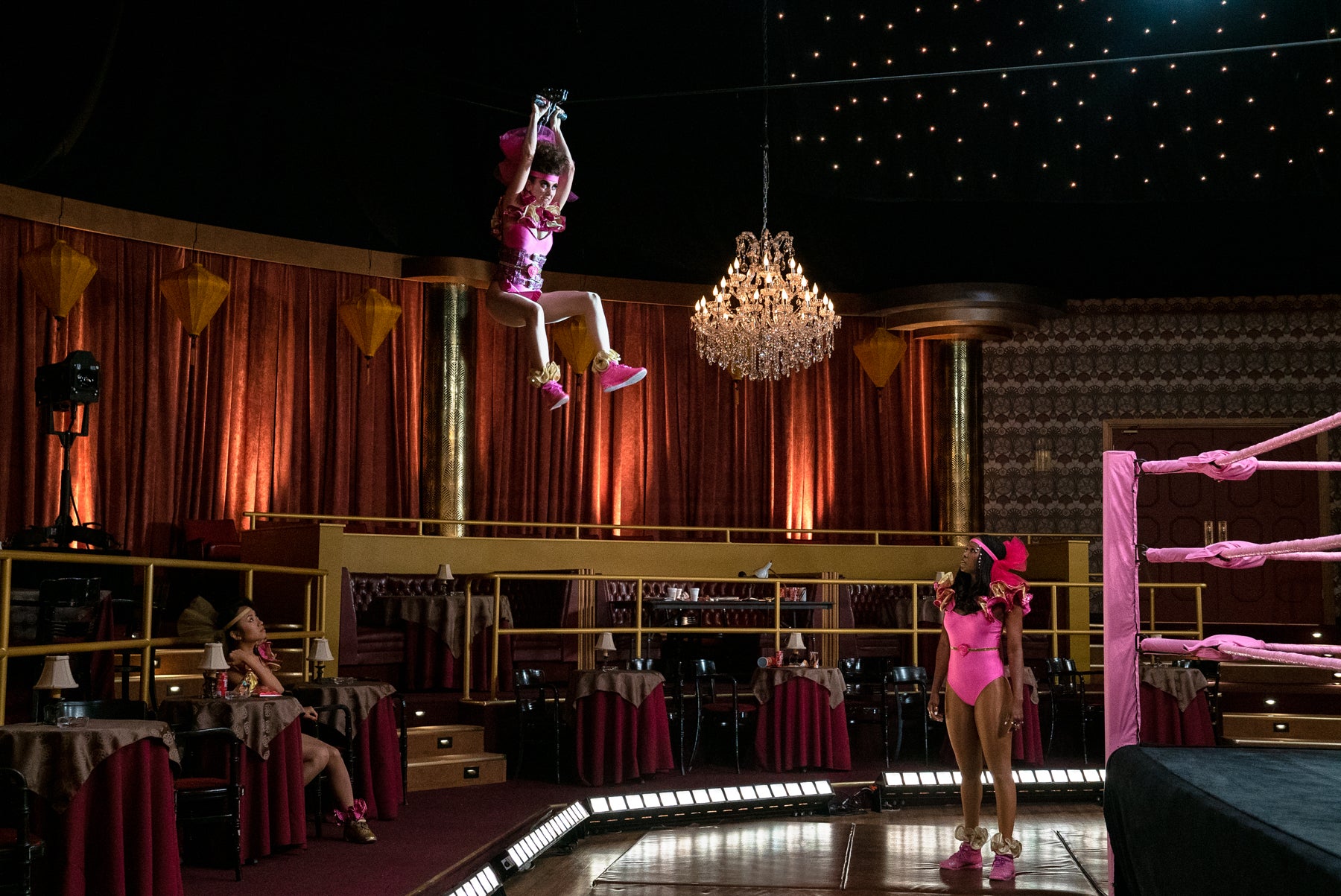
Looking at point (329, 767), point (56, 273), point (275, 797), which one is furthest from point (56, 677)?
point (56, 273)

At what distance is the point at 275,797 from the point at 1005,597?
2.96m

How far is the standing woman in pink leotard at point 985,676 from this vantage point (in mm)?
4867

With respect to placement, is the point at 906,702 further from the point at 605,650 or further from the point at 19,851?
the point at 19,851

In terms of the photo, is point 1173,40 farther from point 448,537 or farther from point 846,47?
point 448,537

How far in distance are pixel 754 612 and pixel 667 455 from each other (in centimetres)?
236

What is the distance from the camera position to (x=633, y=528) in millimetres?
12211

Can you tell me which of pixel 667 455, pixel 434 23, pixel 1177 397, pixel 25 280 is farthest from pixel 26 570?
pixel 1177 397

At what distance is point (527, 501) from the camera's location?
41.3ft

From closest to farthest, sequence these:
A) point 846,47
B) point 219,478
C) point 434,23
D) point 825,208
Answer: point 846,47 → point 434,23 → point 219,478 → point 825,208

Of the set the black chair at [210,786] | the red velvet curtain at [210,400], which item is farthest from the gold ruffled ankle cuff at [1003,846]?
the red velvet curtain at [210,400]

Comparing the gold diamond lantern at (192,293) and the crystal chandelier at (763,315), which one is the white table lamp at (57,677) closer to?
the gold diamond lantern at (192,293)

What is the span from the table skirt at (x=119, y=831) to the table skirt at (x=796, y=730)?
14.9 ft

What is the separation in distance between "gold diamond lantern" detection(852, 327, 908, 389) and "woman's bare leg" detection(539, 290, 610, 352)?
7842 mm

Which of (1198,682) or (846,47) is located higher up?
(846,47)
